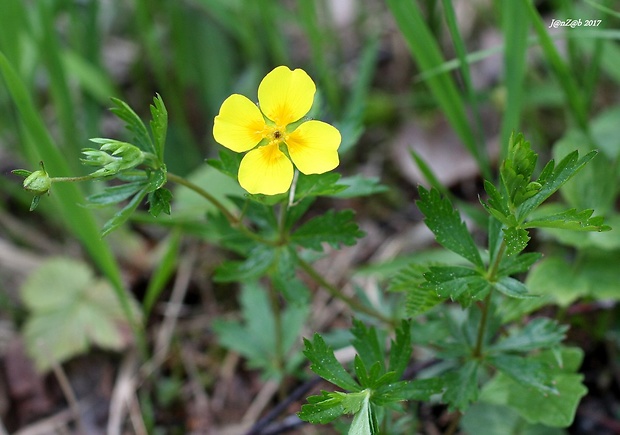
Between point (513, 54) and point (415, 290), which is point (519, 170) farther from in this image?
point (513, 54)

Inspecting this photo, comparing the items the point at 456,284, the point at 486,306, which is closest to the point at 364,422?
the point at 456,284

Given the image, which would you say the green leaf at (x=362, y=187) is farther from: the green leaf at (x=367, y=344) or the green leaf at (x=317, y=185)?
the green leaf at (x=367, y=344)

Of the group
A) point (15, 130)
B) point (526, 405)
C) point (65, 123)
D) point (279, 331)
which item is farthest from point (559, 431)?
point (15, 130)

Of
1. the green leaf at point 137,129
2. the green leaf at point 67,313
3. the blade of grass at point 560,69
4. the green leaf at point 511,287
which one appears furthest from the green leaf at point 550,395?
the green leaf at point 67,313

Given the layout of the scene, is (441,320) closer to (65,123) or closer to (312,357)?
(312,357)

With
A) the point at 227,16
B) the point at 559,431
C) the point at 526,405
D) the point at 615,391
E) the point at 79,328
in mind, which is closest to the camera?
the point at 526,405
